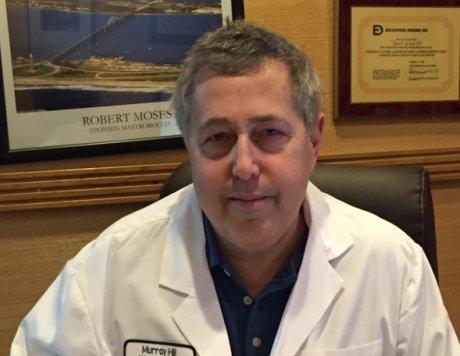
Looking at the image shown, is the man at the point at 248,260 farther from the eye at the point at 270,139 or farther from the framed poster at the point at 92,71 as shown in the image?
the framed poster at the point at 92,71

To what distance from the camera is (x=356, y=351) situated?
3.79ft

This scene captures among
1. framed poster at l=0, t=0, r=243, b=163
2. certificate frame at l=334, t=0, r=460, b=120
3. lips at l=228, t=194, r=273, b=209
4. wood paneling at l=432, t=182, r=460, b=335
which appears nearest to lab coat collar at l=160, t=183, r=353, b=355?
lips at l=228, t=194, r=273, b=209

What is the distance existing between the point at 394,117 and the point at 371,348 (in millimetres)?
894

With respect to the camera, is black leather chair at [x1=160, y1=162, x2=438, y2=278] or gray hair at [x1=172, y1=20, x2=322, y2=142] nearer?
gray hair at [x1=172, y1=20, x2=322, y2=142]

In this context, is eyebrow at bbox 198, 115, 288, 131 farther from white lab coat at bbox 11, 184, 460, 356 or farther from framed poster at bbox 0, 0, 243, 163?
framed poster at bbox 0, 0, 243, 163

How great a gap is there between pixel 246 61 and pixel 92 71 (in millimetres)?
675

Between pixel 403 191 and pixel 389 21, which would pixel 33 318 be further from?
pixel 389 21

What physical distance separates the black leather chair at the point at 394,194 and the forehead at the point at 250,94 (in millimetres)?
373

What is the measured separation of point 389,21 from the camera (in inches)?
69.1

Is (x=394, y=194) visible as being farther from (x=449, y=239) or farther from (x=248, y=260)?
(x=449, y=239)

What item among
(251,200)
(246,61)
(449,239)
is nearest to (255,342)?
(251,200)

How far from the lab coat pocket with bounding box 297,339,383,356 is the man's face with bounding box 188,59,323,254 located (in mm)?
250

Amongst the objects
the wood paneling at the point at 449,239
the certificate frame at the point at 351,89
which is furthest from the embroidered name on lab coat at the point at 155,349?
the wood paneling at the point at 449,239

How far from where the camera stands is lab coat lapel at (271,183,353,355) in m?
1.14
